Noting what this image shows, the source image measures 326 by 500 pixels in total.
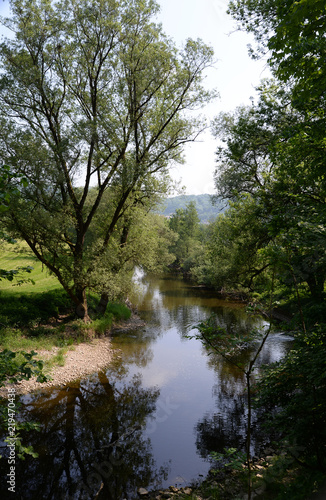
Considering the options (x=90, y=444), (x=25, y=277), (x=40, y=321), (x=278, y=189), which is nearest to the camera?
(x=90, y=444)

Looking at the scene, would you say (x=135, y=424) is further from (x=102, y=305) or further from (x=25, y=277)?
(x=25, y=277)

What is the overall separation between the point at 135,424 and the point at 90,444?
1655 mm

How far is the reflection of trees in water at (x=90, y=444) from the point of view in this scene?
Answer: 7000mm

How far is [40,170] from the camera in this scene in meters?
13.5

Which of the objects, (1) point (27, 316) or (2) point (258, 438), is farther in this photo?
(1) point (27, 316)

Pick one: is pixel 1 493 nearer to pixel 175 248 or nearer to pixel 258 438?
pixel 258 438

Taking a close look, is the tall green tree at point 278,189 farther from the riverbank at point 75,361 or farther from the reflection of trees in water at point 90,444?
the riverbank at point 75,361

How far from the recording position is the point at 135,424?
31.9ft

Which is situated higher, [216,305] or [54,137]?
[54,137]

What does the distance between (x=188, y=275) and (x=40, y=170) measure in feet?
130

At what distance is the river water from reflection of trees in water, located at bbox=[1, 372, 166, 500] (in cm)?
2

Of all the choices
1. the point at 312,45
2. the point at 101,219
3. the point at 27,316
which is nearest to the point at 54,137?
the point at 101,219

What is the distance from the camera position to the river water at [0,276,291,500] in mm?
7305

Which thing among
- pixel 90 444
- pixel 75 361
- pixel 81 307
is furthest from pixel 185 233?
pixel 90 444
